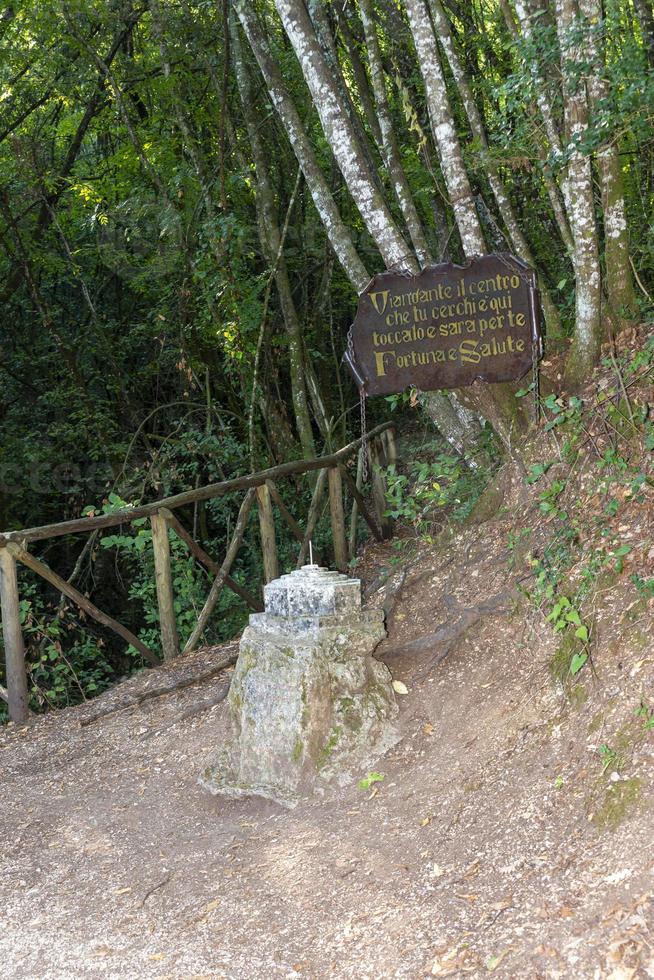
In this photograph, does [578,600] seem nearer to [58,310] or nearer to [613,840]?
[613,840]

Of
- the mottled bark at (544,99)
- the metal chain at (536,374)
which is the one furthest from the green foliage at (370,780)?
the mottled bark at (544,99)

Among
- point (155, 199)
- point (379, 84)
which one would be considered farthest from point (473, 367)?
point (155, 199)

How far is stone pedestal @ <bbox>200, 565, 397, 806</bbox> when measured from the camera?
14.8ft

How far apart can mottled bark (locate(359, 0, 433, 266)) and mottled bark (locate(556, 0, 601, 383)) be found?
119cm

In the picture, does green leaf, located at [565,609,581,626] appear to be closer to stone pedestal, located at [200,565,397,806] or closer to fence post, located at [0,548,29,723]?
stone pedestal, located at [200,565,397,806]

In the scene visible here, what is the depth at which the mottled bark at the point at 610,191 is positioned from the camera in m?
4.70

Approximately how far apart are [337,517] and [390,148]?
10.6ft

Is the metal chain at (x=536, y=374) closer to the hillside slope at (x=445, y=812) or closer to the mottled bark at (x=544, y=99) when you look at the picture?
the hillside slope at (x=445, y=812)

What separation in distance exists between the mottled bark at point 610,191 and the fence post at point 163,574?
3479mm

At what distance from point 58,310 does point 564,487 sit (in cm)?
1026

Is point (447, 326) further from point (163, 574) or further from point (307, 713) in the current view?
point (163, 574)

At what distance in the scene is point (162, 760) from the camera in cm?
523

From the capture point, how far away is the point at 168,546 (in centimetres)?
661

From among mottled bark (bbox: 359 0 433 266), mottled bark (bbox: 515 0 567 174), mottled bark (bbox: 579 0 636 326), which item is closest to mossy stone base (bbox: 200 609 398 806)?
mottled bark (bbox: 579 0 636 326)
